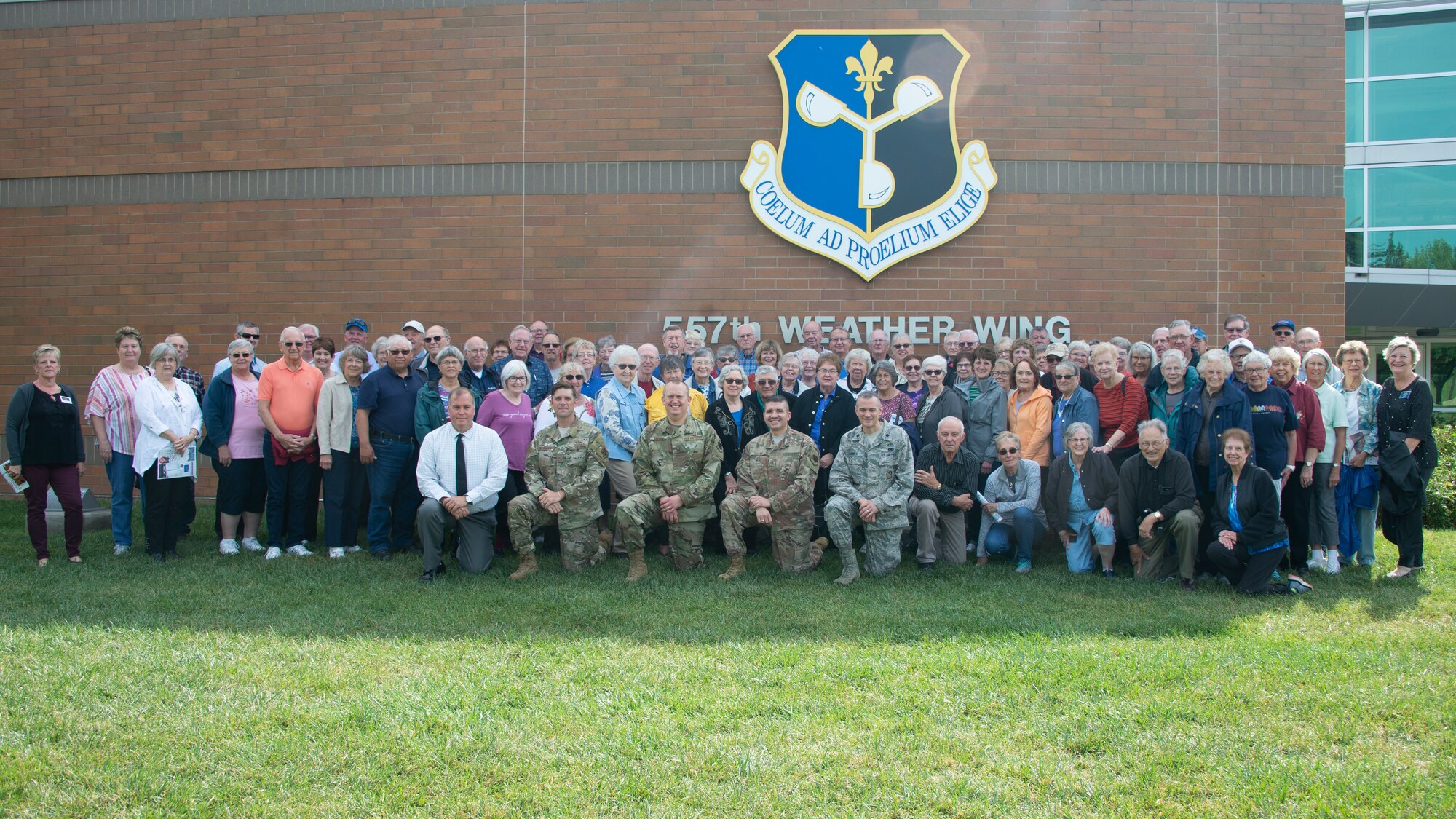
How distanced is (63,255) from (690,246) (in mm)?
7208

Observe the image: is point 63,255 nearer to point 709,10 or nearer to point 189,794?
point 709,10

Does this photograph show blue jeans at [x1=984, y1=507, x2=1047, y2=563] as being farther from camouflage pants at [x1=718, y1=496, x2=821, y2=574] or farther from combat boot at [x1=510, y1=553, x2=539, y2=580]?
combat boot at [x1=510, y1=553, x2=539, y2=580]

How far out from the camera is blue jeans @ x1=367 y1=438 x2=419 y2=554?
8.16 metres

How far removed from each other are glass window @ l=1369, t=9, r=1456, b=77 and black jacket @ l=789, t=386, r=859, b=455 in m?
12.9

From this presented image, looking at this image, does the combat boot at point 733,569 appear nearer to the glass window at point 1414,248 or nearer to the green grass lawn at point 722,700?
the green grass lawn at point 722,700

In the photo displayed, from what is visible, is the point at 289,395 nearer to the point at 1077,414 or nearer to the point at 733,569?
the point at 733,569

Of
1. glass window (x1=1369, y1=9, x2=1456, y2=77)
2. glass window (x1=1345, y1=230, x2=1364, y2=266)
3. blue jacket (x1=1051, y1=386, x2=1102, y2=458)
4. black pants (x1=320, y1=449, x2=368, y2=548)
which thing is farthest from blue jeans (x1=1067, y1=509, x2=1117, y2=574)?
glass window (x1=1369, y1=9, x2=1456, y2=77)

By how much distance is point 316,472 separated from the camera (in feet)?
27.6

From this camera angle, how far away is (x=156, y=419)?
7961 mm

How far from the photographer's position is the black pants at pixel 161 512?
7926 millimetres

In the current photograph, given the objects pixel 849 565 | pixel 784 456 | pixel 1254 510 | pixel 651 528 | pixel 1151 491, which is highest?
pixel 784 456

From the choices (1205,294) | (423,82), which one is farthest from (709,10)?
(1205,294)

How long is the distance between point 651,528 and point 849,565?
1.61m

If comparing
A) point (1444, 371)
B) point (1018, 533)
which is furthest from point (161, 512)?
point (1444, 371)
